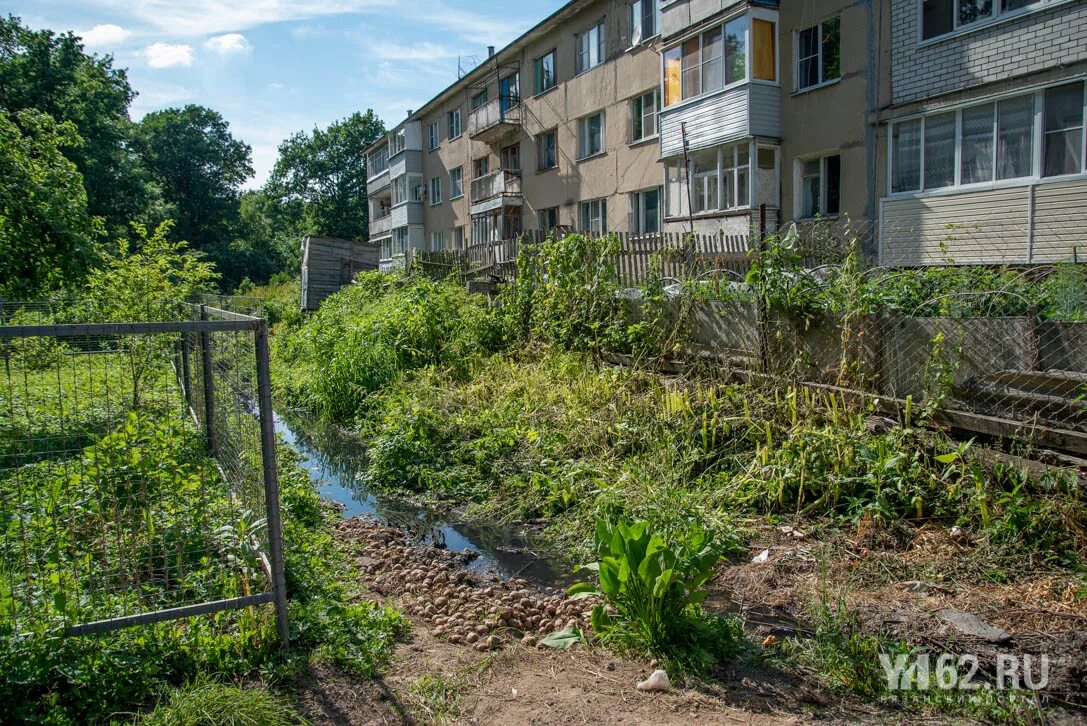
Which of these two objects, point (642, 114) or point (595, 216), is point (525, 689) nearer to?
point (642, 114)

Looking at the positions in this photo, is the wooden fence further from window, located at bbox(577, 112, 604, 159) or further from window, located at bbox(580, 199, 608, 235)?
window, located at bbox(577, 112, 604, 159)

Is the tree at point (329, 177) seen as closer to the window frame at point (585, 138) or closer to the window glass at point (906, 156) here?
the window frame at point (585, 138)

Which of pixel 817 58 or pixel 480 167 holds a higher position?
pixel 480 167

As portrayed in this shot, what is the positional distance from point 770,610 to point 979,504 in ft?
6.23

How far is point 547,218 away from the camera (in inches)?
1046

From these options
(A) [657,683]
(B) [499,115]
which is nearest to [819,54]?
(B) [499,115]

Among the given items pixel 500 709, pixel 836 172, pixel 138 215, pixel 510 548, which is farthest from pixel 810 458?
pixel 138 215

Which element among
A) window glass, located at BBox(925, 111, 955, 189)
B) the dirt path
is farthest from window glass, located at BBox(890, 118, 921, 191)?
the dirt path

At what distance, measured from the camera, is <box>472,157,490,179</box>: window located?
31.5 metres

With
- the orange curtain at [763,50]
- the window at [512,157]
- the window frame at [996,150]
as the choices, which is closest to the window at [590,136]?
the window at [512,157]

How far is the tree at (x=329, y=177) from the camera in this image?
6156 centimetres

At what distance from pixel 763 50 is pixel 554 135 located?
10.3 meters

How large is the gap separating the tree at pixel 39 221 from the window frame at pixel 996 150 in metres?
14.1

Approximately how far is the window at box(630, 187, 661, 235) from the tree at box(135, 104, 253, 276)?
1626 inches
